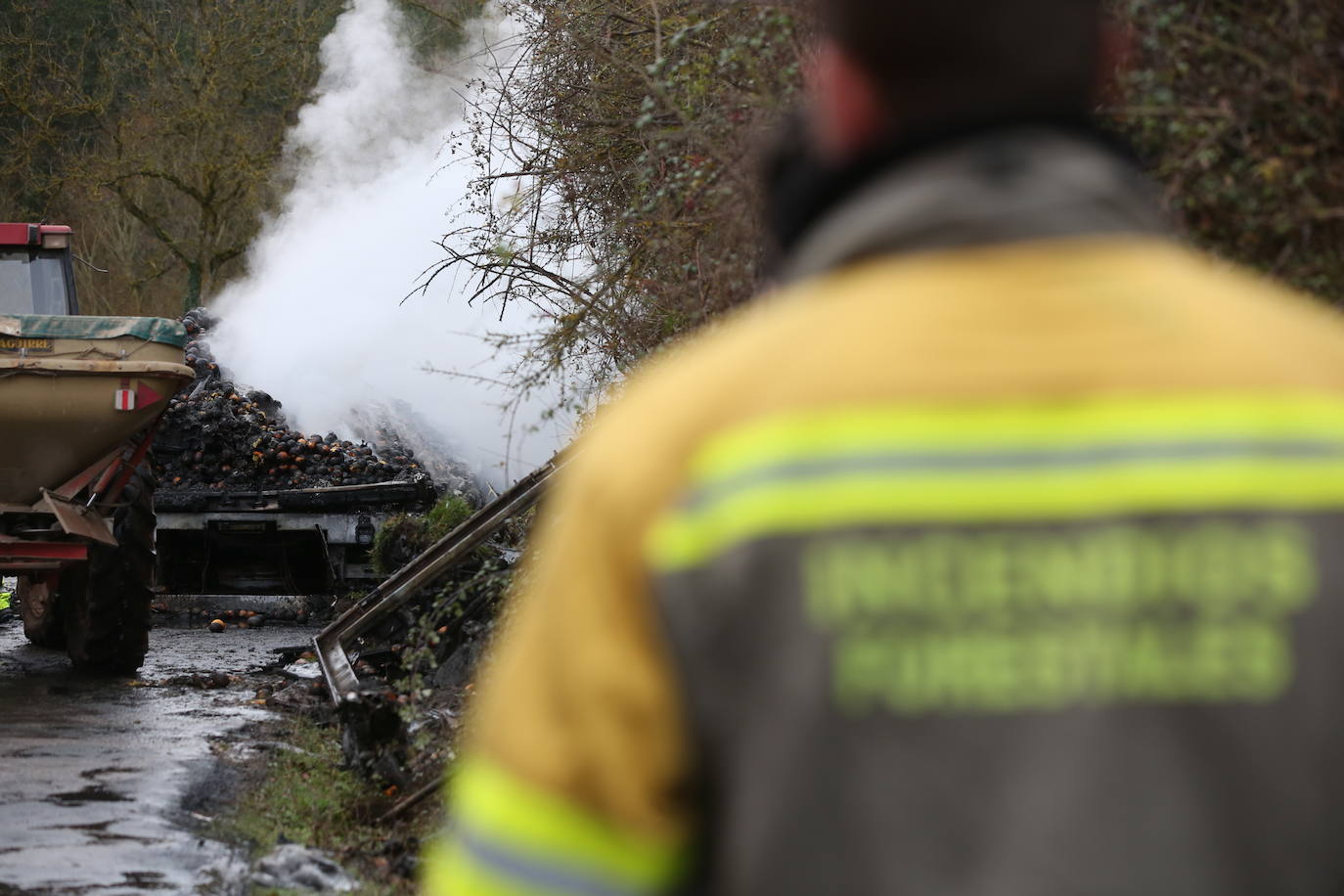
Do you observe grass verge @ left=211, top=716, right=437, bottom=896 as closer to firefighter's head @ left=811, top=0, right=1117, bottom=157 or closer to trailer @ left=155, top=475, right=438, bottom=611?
firefighter's head @ left=811, top=0, right=1117, bottom=157

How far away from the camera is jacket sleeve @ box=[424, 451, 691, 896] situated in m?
1.05

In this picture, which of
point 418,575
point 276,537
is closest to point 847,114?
point 418,575

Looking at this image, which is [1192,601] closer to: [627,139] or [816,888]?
[816,888]

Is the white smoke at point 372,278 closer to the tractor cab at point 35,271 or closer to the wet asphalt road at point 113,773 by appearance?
the tractor cab at point 35,271

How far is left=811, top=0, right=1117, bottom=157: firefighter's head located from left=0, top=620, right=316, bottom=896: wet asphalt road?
4353 millimetres

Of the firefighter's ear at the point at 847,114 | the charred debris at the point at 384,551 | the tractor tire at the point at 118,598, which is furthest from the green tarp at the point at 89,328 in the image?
the firefighter's ear at the point at 847,114

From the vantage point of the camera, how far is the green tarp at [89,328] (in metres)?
8.75

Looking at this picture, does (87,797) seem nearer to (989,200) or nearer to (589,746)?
(589,746)

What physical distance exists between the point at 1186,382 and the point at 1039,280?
12cm

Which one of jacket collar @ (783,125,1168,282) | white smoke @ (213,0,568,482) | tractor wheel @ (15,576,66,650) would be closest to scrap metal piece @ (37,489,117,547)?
tractor wheel @ (15,576,66,650)

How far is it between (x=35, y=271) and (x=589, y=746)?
33.6 feet

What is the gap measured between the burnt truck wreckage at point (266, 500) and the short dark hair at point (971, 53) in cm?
1074

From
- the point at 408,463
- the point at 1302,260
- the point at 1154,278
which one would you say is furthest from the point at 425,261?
the point at 1154,278

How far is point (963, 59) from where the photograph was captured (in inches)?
42.6
